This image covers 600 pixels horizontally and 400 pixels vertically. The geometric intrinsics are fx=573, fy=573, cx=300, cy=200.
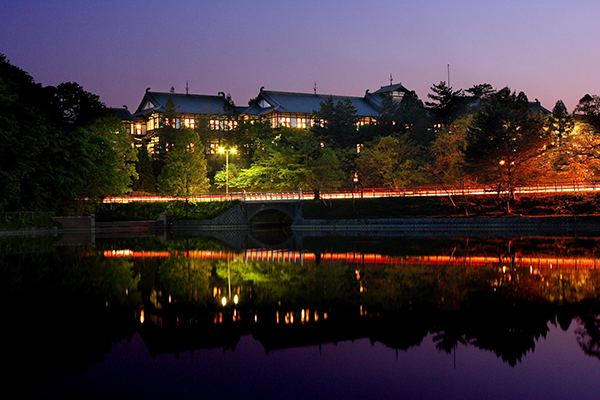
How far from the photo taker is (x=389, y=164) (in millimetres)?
61688

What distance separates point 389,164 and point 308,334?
5309 cm

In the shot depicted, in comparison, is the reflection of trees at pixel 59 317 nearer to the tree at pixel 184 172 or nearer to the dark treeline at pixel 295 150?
the dark treeline at pixel 295 150

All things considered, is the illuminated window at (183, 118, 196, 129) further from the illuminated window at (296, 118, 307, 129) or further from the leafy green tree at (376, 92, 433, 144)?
the leafy green tree at (376, 92, 433, 144)

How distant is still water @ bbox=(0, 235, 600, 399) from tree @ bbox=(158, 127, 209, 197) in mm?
45699

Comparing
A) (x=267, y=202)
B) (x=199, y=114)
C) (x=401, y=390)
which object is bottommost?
(x=401, y=390)

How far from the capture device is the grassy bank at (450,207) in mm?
44312

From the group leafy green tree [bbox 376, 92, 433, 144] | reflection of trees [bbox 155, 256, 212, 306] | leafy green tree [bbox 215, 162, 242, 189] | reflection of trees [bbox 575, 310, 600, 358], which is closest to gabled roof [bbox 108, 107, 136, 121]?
leafy green tree [bbox 215, 162, 242, 189]

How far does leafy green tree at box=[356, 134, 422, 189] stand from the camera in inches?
2422

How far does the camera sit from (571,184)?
158 feet

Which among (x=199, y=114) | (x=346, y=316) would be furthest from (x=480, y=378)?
(x=199, y=114)

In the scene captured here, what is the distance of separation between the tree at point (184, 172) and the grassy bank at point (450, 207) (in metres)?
14.1

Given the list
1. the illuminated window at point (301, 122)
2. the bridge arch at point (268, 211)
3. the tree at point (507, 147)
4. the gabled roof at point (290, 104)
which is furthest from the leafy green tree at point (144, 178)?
the tree at point (507, 147)

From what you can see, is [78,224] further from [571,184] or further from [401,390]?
[401,390]

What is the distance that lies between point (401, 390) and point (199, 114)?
8553 cm
